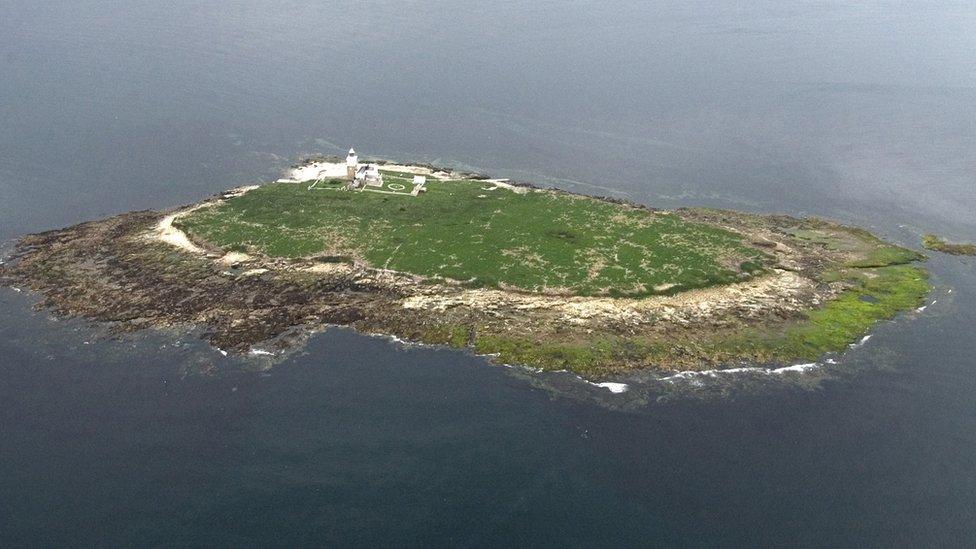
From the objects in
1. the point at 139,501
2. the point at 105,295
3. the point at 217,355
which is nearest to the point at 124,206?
the point at 105,295

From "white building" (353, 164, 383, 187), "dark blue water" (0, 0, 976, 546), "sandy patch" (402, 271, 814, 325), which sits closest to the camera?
"dark blue water" (0, 0, 976, 546)

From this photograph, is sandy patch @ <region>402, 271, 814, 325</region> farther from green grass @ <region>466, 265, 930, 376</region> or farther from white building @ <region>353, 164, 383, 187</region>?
white building @ <region>353, 164, 383, 187</region>

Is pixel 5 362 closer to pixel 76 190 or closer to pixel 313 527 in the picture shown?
pixel 313 527

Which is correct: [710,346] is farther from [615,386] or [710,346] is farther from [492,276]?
[492,276]

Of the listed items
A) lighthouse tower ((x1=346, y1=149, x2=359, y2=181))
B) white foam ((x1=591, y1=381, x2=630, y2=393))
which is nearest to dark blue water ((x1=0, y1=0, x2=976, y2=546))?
white foam ((x1=591, y1=381, x2=630, y2=393))

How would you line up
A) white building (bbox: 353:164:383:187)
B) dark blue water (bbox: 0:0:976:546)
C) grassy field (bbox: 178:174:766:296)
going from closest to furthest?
dark blue water (bbox: 0:0:976:546), grassy field (bbox: 178:174:766:296), white building (bbox: 353:164:383:187)

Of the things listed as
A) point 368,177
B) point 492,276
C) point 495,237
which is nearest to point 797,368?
point 492,276
